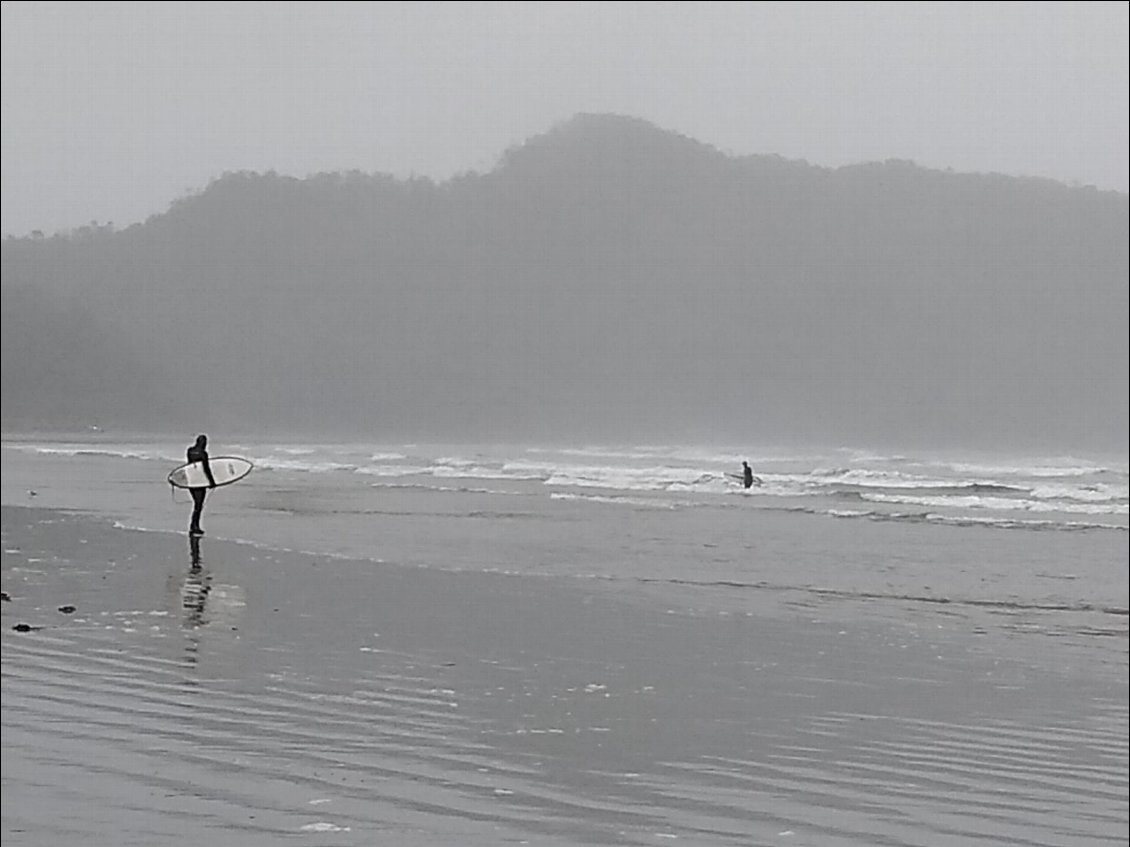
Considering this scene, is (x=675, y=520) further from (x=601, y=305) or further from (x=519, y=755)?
(x=601, y=305)

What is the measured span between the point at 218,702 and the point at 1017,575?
11.4 metres

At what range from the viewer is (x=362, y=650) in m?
9.54

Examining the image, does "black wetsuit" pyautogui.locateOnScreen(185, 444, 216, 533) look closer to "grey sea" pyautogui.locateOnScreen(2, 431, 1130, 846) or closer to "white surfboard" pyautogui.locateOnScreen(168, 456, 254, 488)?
"white surfboard" pyautogui.locateOnScreen(168, 456, 254, 488)

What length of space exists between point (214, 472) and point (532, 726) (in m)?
12.5

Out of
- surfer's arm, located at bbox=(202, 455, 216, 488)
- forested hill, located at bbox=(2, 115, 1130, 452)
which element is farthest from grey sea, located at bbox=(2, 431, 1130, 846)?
forested hill, located at bbox=(2, 115, 1130, 452)

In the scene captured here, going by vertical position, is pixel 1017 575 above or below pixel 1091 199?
below

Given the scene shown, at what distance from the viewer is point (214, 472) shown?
18.8m

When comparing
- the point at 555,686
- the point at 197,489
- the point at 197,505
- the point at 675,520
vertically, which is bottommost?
the point at 555,686


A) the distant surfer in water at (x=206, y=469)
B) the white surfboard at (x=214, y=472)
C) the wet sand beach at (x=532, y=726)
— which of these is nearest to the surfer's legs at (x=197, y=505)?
the distant surfer in water at (x=206, y=469)

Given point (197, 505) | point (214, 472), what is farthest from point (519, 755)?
point (214, 472)

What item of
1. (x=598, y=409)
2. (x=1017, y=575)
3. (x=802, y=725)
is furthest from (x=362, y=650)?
(x=598, y=409)

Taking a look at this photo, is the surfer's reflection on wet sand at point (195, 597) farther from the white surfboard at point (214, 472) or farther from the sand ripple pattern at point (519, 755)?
the white surfboard at point (214, 472)

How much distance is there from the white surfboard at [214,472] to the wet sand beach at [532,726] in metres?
5.56

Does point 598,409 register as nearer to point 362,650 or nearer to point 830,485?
point 830,485
